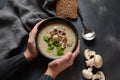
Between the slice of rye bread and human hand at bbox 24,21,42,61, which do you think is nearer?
human hand at bbox 24,21,42,61

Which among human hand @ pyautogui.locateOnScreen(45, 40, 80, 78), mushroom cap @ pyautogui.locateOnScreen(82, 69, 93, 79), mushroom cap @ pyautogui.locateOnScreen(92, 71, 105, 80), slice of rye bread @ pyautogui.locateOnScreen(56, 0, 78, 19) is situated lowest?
mushroom cap @ pyautogui.locateOnScreen(92, 71, 105, 80)

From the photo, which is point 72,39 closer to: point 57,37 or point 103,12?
point 57,37

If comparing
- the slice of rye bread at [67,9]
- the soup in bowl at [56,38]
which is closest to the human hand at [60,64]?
the soup in bowl at [56,38]

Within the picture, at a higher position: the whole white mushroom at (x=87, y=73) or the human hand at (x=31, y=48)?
the human hand at (x=31, y=48)

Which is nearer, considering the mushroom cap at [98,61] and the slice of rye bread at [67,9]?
the mushroom cap at [98,61]

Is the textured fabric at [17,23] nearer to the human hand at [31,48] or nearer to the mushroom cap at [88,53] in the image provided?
the human hand at [31,48]

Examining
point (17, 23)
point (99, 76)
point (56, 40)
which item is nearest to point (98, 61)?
point (99, 76)

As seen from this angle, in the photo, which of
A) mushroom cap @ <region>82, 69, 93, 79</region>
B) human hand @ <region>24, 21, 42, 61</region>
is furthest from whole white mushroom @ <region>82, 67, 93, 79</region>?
human hand @ <region>24, 21, 42, 61</region>

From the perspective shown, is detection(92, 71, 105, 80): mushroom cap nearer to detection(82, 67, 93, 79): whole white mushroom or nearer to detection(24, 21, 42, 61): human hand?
detection(82, 67, 93, 79): whole white mushroom
